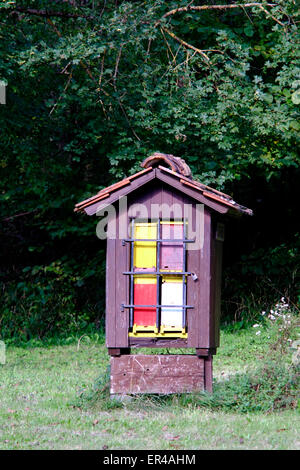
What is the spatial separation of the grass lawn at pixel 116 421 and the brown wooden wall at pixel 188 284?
69cm

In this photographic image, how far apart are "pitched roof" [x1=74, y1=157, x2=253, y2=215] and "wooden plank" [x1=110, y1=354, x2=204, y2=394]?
1601 millimetres

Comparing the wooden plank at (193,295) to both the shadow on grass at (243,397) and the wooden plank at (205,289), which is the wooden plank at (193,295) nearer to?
the wooden plank at (205,289)

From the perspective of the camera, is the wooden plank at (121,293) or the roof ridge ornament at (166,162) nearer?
the wooden plank at (121,293)

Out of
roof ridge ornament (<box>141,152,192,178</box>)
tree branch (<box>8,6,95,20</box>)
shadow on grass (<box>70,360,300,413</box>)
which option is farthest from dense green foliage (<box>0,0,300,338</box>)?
shadow on grass (<box>70,360,300,413</box>)

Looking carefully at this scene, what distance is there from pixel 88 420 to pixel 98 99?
6.43 meters

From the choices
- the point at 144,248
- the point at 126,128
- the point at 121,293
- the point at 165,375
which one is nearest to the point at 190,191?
the point at 144,248

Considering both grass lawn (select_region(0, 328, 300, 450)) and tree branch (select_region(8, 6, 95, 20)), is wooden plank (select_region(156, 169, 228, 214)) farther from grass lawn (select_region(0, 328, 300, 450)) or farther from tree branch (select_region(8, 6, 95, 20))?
tree branch (select_region(8, 6, 95, 20))

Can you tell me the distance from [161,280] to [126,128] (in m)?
5.46

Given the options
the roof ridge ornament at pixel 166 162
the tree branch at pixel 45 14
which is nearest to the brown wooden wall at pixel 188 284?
the roof ridge ornament at pixel 166 162

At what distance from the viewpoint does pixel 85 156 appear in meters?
15.0

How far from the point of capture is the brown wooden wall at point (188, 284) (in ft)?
24.6

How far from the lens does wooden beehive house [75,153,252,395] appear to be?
24.6 ft
